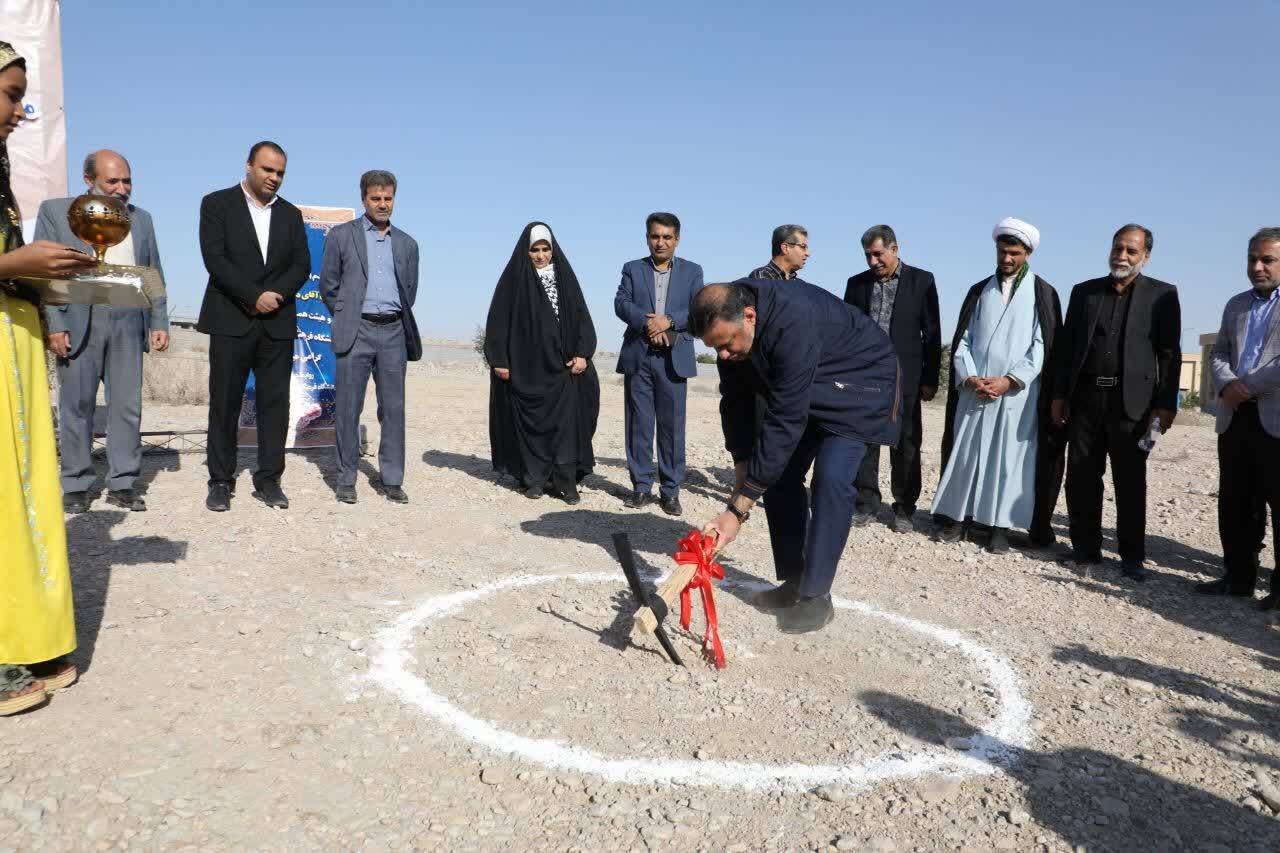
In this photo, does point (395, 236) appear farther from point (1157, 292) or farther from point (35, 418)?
point (1157, 292)

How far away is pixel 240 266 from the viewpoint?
19.1ft

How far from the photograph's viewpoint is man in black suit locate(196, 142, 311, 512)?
5750 mm

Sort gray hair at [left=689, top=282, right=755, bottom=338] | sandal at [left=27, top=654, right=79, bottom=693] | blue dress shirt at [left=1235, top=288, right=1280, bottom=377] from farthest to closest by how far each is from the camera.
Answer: blue dress shirt at [left=1235, top=288, right=1280, bottom=377] < gray hair at [left=689, top=282, right=755, bottom=338] < sandal at [left=27, top=654, right=79, bottom=693]

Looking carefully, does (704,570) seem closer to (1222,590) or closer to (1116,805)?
(1116,805)

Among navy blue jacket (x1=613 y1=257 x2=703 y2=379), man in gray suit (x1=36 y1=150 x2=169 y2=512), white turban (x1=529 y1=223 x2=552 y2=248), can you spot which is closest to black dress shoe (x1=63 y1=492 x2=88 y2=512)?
man in gray suit (x1=36 y1=150 x2=169 y2=512)

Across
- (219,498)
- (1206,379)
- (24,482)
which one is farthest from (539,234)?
(1206,379)

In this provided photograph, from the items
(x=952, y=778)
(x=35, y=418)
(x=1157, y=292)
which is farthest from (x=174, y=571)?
(x=1157, y=292)

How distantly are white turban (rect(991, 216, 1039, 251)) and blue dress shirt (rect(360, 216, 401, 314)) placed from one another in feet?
13.5

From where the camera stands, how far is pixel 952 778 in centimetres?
290

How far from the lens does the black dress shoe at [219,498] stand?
588 cm

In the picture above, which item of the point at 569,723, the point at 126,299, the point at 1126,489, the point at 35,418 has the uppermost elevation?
the point at 126,299

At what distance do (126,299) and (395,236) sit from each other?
364cm

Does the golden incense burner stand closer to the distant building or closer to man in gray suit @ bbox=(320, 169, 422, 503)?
man in gray suit @ bbox=(320, 169, 422, 503)

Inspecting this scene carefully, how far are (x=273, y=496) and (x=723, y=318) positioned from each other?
382 cm
